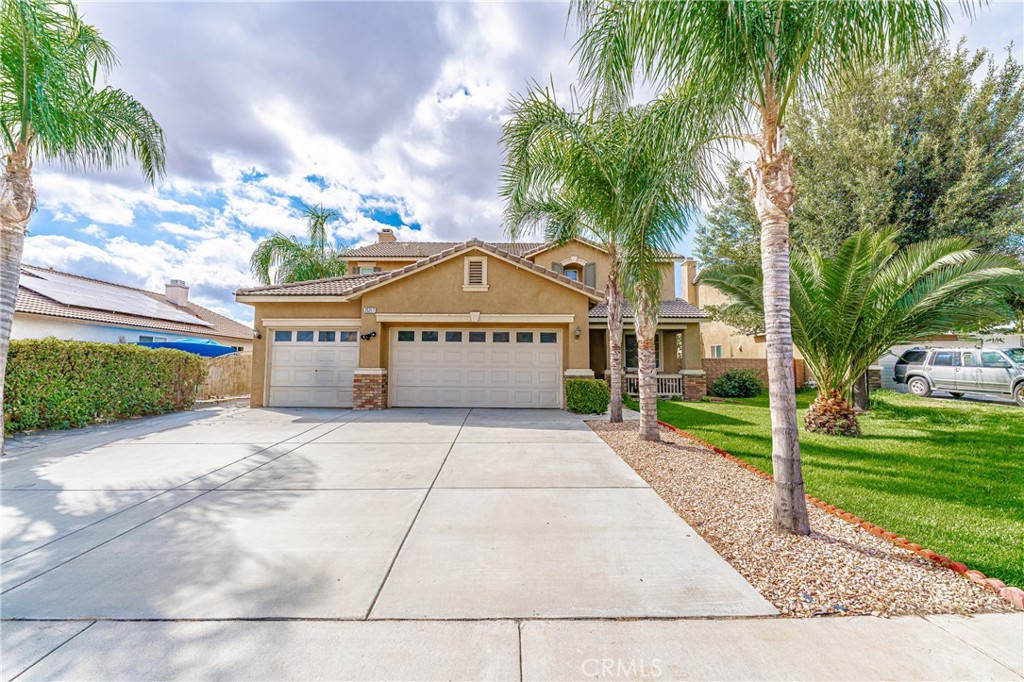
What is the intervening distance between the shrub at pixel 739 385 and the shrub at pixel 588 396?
762 centimetres

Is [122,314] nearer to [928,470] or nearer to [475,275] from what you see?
[475,275]

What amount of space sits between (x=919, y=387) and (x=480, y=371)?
1627 centimetres


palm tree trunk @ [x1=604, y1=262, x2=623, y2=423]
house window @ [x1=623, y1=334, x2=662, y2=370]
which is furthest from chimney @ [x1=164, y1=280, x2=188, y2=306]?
palm tree trunk @ [x1=604, y1=262, x2=623, y2=423]

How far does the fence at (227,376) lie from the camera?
14.4 metres

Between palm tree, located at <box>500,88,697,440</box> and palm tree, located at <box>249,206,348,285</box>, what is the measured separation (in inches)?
524

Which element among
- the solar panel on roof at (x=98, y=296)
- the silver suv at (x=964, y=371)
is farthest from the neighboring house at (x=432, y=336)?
the silver suv at (x=964, y=371)

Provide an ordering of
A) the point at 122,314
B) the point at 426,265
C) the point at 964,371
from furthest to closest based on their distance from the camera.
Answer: the point at 122,314 → the point at 964,371 → the point at 426,265

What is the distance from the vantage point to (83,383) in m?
9.02

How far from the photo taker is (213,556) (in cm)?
343

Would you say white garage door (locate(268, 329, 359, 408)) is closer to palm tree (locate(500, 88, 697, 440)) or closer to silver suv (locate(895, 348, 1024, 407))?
palm tree (locate(500, 88, 697, 440))

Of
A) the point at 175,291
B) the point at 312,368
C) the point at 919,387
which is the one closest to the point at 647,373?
the point at 312,368

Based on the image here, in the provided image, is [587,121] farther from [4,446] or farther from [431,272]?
[4,446]

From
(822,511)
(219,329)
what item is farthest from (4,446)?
(219,329)

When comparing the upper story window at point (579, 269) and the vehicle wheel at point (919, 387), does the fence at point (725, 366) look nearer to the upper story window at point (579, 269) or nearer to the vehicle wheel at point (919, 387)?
the vehicle wheel at point (919, 387)
